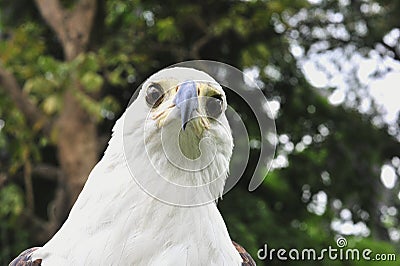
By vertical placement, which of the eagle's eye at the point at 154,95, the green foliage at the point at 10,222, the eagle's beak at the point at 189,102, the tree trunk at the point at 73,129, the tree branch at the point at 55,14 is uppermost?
the eagle's beak at the point at 189,102

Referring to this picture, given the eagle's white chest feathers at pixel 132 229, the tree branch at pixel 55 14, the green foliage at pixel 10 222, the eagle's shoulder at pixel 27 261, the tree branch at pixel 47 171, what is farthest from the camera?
the tree branch at pixel 47 171

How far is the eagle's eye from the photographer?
2686 millimetres

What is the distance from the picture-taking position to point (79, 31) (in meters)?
7.58

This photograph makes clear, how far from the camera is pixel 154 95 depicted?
2705 millimetres

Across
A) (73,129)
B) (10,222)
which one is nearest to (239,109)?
(73,129)

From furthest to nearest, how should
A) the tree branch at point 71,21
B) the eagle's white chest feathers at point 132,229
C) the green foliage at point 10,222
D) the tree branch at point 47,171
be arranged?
the tree branch at point 47,171
the green foliage at point 10,222
the tree branch at point 71,21
the eagle's white chest feathers at point 132,229

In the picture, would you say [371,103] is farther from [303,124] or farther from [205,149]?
[205,149]

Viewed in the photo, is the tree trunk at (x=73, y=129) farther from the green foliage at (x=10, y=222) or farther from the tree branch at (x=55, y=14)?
the green foliage at (x=10, y=222)

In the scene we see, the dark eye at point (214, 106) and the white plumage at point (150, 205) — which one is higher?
the dark eye at point (214, 106)

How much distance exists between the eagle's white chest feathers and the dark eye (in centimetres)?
20

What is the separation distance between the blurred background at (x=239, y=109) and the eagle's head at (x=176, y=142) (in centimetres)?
379

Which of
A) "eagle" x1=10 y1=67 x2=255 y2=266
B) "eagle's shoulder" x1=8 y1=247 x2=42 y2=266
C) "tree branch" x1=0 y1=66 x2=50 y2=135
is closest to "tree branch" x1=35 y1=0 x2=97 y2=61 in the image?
"tree branch" x1=0 y1=66 x2=50 y2=135

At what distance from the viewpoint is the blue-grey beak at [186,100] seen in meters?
2.49

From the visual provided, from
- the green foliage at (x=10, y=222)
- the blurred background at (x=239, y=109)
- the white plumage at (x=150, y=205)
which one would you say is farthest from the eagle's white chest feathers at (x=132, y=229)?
the green foliage at (x=10, y=222)
